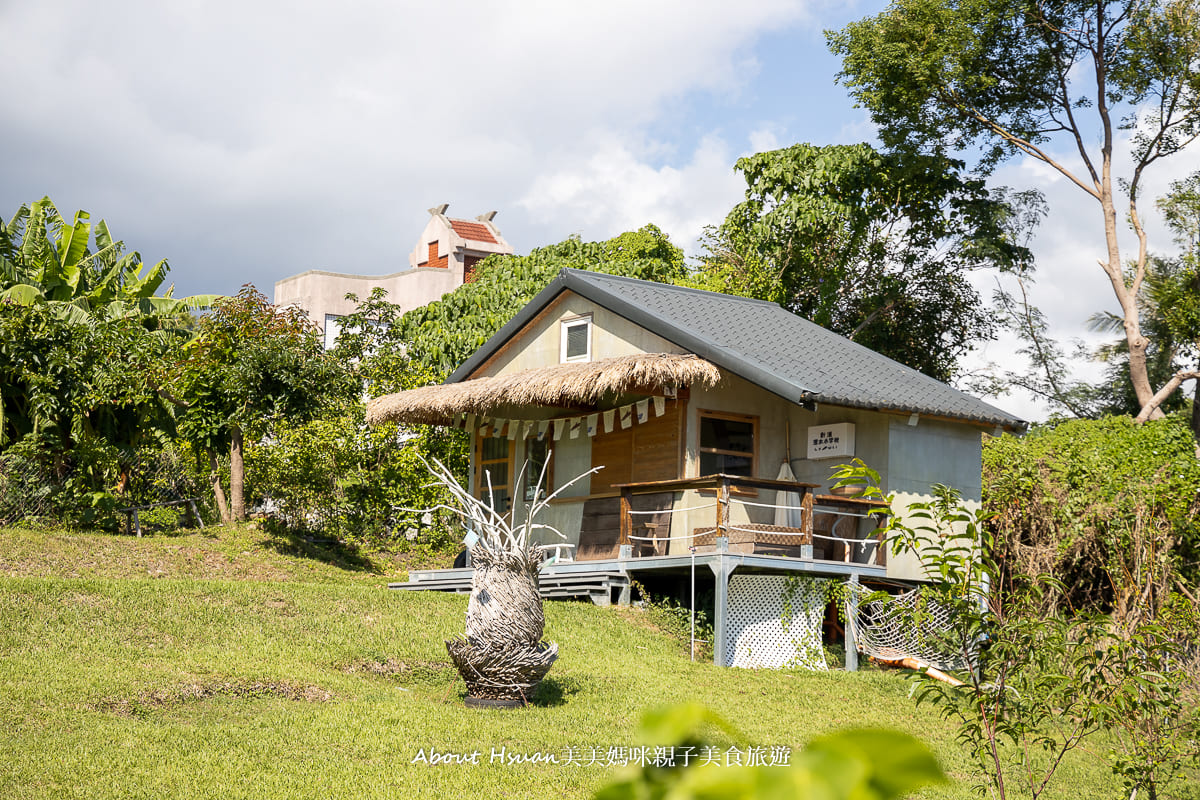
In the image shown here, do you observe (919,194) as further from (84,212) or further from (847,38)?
(84,212)

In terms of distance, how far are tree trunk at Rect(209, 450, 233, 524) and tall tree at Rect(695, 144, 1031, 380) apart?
1071cm

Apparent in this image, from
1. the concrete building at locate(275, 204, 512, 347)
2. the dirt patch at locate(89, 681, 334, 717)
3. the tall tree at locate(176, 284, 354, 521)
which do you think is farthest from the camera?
the concrete building at locate(275, 204, 512, 347)

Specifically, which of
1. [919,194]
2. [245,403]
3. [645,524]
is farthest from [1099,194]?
[245,403]

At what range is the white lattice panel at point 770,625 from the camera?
14000 millimetres

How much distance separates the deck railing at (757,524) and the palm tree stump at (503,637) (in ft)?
13.6

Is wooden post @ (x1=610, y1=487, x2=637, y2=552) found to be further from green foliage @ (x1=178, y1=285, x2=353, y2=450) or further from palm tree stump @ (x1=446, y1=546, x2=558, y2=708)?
green foliage @ (x1=178, y1=285, x2=353, y2=450)

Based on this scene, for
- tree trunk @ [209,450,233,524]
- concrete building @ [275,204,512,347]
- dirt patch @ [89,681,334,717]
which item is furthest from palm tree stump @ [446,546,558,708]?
concrete building @ [275,204,512,347]

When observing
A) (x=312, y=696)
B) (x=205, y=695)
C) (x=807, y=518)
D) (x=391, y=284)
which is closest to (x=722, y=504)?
(x=807, y=518)

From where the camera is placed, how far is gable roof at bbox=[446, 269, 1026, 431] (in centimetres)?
1487

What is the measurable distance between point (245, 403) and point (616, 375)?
6.32m

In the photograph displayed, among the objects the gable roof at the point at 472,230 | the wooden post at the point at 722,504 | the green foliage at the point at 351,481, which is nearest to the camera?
Answer: the wooden post at the point at 722,504

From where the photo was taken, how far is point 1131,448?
674 inches

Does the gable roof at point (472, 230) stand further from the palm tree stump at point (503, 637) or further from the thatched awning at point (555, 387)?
the palm tree stump at point (503, 637)

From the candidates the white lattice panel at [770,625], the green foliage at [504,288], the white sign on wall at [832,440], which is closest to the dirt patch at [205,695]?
the white lattice panel at [770,625]
